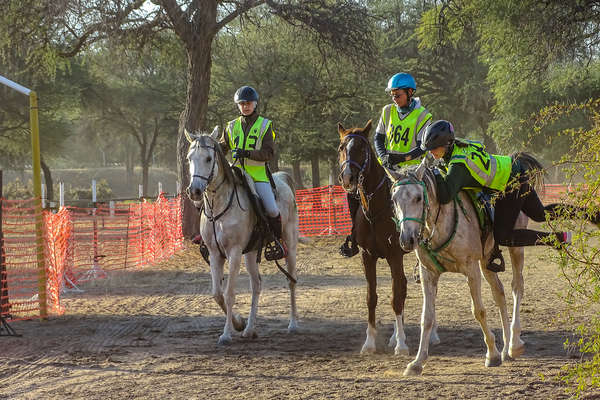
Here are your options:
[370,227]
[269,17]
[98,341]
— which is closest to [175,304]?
[98,341]

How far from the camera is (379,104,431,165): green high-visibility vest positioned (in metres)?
7.89

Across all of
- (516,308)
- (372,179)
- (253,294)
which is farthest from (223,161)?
(516,308)

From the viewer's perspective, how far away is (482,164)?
6.71m

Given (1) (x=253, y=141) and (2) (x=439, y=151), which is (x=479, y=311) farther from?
(1) (x=253, y=141)

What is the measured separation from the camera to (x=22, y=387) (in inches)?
257

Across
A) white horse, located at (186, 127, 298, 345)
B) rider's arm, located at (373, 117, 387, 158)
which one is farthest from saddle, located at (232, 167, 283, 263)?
rider's arm, located at (373, 117, 387, 158)

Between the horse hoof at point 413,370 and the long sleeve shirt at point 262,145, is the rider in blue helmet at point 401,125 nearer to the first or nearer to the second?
the long sleeve shirt at point 262,145

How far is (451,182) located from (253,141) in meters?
3.27

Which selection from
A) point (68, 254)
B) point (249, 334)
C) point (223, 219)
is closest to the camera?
point (223, 219)

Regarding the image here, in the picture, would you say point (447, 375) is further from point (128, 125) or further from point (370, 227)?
point (128, 125)

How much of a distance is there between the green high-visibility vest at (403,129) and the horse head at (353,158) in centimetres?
43

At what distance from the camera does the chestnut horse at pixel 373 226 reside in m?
7.54

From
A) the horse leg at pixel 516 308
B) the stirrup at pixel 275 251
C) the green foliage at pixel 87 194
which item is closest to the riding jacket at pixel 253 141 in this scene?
the stirrup at pixel 275 251

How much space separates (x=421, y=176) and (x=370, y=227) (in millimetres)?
1795
